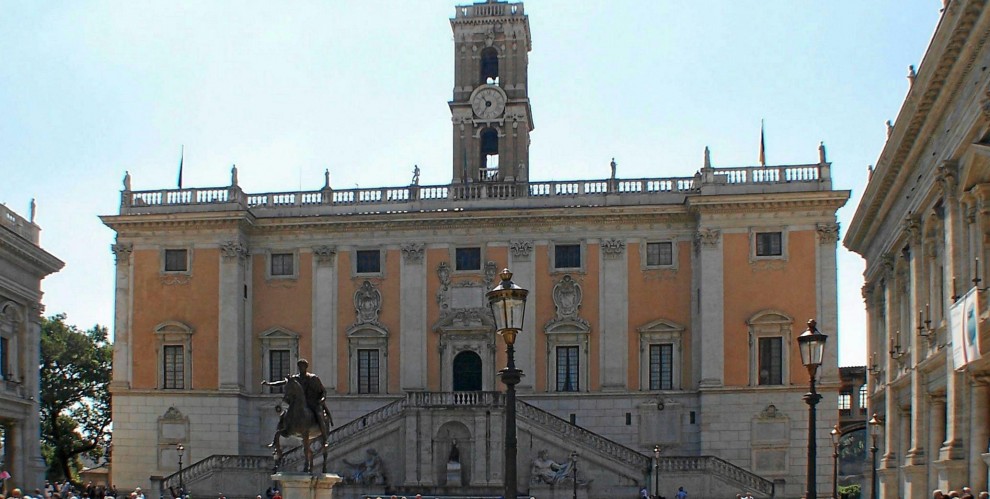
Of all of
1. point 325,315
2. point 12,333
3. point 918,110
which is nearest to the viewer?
point 918,110

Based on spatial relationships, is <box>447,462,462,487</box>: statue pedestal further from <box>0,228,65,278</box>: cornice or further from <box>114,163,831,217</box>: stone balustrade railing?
<box>0,228,65,278</box>: cornice

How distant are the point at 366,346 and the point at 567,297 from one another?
8.31 m

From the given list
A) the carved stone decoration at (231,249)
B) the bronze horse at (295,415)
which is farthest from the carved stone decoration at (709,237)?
the bronze horse at (295,415)

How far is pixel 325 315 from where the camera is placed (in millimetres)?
53969

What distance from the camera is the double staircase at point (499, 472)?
154 ft

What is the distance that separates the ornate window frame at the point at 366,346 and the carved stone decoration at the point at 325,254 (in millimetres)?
2891

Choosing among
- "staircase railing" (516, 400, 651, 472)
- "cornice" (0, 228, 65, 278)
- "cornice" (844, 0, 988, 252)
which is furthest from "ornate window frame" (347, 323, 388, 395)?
"cornice" (844, 0, 988, 252)

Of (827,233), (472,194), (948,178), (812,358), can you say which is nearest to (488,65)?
(472,194)

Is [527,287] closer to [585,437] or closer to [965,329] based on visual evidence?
[585,437]

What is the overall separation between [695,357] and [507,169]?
1141 cm

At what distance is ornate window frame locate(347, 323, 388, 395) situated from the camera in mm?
53469

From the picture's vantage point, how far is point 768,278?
51000 millimetres

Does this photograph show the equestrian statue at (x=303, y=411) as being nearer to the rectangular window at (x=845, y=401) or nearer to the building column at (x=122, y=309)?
the building column at (x=122, y=309)

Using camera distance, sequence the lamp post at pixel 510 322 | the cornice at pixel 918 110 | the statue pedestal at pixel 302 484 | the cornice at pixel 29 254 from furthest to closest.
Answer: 1. the cornice at pixel 29 254
2. the cornice at pixel 918 110
3. the statue pedestal at pixel 302 484
4. the lamp post at pixel 510 322
